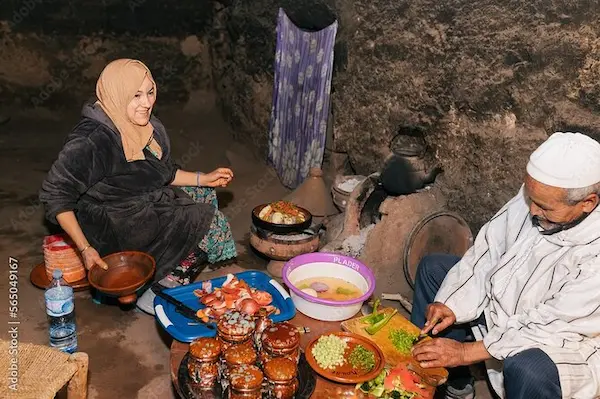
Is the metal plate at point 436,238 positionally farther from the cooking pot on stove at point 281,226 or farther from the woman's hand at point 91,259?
the woman's hand at point 91,259

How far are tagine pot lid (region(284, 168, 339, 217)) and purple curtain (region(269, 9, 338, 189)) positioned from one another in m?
0.73

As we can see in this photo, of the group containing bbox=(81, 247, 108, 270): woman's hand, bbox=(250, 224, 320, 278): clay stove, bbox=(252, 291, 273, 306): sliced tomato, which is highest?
bbox=(252, 291, 273, 306): sliced tomato

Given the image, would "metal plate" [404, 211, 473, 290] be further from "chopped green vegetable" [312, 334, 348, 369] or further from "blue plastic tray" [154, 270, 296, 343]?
"chopped green vegetable" [312, 334, 348, 369]

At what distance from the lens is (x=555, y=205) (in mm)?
2303

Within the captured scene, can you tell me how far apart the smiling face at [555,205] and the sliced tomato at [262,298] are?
1306 mm

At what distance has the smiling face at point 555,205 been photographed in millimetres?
2275

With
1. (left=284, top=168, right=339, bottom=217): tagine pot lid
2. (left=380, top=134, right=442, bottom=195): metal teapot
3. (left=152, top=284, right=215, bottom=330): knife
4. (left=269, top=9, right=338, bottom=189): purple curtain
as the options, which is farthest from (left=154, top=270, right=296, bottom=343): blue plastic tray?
(left=269, top=9, right=338, bottom=189): purple curtain

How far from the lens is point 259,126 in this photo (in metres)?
6.68

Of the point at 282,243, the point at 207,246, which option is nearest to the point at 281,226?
the point at 282,243

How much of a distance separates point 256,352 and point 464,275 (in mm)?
1088

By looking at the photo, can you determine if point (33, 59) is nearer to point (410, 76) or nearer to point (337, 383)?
point (410, 76)

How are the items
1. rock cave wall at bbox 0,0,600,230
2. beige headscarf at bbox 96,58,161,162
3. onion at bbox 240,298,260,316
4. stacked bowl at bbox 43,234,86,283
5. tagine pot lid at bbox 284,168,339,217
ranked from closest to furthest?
onion at bbox 240,298,260,316, beige headscarf at bbox 96,58,161,162, rock cave wall at bbox 0,0,600,230, stacked bowl at bbox 43,234,86,283, tagine pot lid at bbox 284,168,339,217

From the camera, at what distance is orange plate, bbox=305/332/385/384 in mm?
2371

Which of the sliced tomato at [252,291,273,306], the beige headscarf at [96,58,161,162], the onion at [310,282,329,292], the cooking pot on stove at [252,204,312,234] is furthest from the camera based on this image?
the cooking pot on stove at [252,204,312,234]
